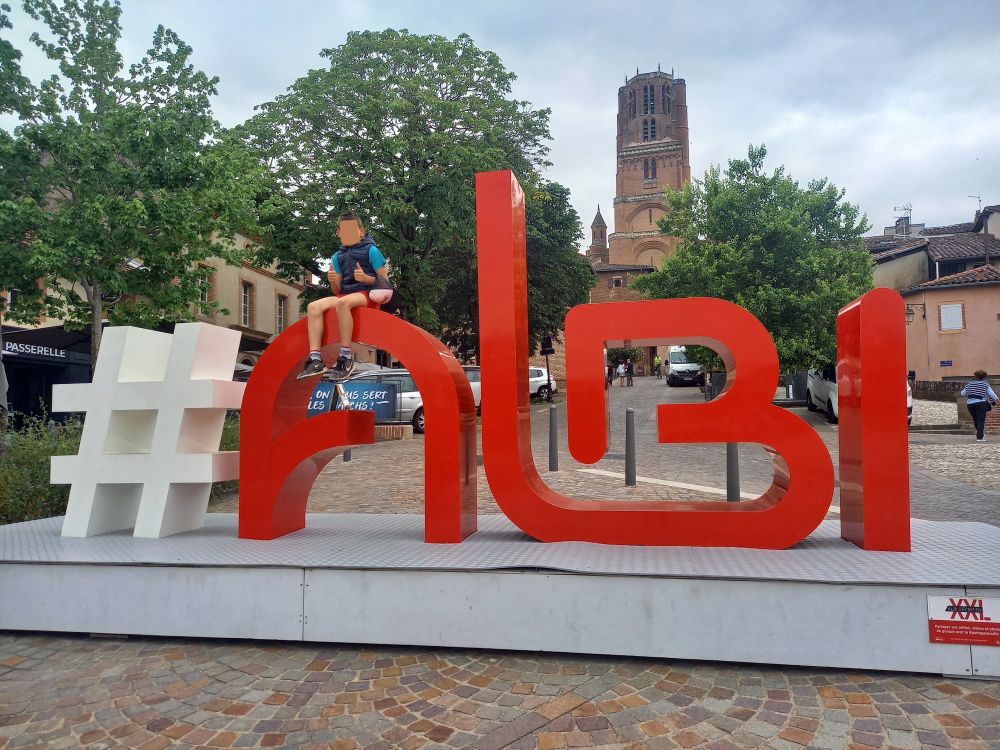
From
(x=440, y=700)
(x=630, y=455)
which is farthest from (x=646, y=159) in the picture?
(x=440, y=700)

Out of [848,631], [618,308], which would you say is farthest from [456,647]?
[618,308]

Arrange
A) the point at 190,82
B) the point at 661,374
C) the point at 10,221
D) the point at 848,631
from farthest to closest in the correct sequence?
1. the point at 661,374
2. the point at 190,82
3. the point at 10,221
4. the point at 848,631

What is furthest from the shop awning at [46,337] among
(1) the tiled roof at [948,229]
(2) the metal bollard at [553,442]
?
(1) the tiled roof at [948,229]

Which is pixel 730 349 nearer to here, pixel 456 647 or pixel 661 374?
pixel 456 647

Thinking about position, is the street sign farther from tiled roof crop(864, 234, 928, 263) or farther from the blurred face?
tiled roof crop(864, 234, 928, 263)

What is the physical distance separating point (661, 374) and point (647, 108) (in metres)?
54.9

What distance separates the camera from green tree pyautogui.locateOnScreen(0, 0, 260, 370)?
11.3m

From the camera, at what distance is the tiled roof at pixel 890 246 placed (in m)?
37.5

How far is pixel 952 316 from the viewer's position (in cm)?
3175

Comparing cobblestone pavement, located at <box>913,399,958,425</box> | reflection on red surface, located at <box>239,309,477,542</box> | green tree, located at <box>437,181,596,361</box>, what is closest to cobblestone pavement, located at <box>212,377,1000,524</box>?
cobblestone pavement, located at <box>913,399,958,425</box>

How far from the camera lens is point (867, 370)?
3930 mm

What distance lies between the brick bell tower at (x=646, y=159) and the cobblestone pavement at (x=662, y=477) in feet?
218

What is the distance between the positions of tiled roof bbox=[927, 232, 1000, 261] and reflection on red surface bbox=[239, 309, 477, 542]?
1579 inches

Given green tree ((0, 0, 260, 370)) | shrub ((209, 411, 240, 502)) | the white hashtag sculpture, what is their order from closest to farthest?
the white hashtag sculpture < shrub ((209, 411, 240, 502)) < green tree ((0, 0, 260, 370))
